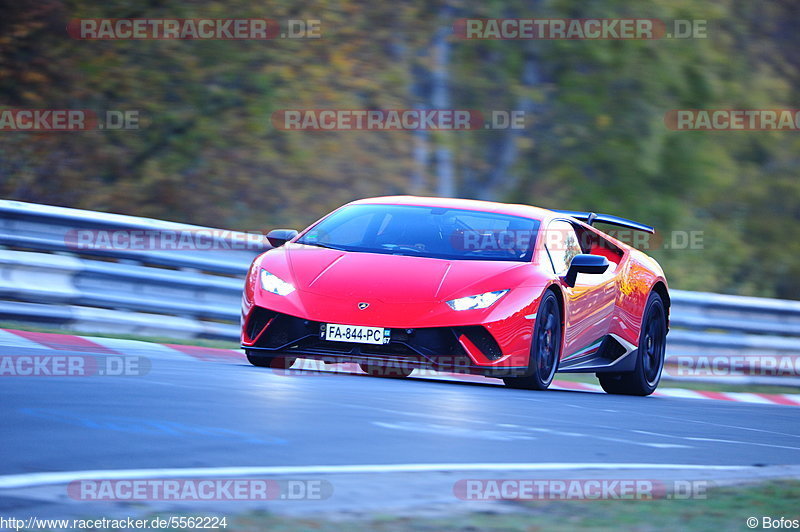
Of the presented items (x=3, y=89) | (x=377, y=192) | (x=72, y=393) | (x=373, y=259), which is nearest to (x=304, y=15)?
(x=377, y=192)

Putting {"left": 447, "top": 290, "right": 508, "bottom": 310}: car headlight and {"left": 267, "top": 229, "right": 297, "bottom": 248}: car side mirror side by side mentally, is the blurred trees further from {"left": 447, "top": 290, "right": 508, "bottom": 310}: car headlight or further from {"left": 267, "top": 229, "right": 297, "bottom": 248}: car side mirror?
{"left": 447, "top": 290, "right": 508, "bottom": 310}: car headlight

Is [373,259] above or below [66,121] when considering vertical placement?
below

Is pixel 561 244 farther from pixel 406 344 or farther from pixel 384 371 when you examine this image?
pixel 406 344

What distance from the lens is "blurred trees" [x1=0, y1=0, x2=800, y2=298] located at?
59.1ft

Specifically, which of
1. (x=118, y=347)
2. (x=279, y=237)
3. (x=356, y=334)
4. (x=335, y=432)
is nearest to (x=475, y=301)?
(x=356, y=334)

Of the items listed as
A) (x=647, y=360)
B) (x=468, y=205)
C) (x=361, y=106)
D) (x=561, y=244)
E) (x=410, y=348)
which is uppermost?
(x=361, y=106)

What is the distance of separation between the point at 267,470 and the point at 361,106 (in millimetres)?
13802

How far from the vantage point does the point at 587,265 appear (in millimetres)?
9719

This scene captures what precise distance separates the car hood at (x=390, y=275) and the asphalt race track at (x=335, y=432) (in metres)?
0.54

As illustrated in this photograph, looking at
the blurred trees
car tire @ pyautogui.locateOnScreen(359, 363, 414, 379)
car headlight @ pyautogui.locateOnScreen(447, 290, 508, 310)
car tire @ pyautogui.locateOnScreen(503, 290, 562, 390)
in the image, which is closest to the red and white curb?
car tire @ pyautogui.locateOnScreen(359, 363, 414, 379)

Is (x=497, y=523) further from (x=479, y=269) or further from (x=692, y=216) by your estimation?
(x=692, y=216)

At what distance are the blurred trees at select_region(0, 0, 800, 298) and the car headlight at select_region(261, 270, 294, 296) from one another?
905 cm

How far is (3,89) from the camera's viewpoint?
58.5ft

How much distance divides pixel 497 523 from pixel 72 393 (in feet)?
9.55
